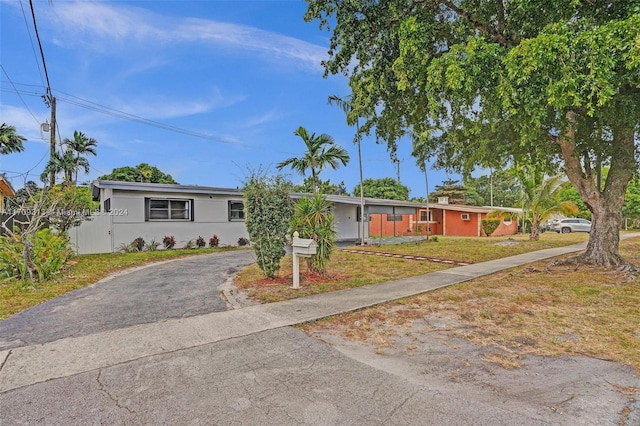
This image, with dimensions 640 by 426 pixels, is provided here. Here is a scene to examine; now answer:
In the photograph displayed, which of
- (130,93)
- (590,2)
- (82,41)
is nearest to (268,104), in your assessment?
(130,93)

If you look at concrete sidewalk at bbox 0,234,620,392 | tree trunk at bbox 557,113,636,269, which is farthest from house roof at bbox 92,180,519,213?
tree trunk at bbox 557,113,636,269

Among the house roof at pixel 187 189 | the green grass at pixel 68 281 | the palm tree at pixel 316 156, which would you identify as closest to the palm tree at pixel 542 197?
the house roof at pixel 187 189

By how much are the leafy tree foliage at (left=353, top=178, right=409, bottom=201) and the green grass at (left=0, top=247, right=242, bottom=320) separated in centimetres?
3440

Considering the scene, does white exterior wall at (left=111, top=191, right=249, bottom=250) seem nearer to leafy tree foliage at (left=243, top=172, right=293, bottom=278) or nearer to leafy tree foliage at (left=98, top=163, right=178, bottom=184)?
leafy tree foliage at (left=243, top=172, right=293, bottom=278)

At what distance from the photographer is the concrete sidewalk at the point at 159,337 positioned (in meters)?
3.39

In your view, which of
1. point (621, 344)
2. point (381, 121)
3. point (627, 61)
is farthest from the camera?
point (381, 121)

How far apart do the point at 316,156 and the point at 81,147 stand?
44.1ft

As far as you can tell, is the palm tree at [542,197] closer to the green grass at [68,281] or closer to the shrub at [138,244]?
the green grass at [68,281]

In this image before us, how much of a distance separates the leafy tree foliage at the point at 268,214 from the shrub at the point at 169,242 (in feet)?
28.5

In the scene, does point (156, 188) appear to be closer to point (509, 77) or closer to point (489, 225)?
point (509, 77)

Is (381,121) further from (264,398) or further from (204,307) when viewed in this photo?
(264,398)

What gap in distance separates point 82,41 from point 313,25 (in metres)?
8.24

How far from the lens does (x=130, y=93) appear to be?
778 inches

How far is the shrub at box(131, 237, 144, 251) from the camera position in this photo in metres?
13.9
